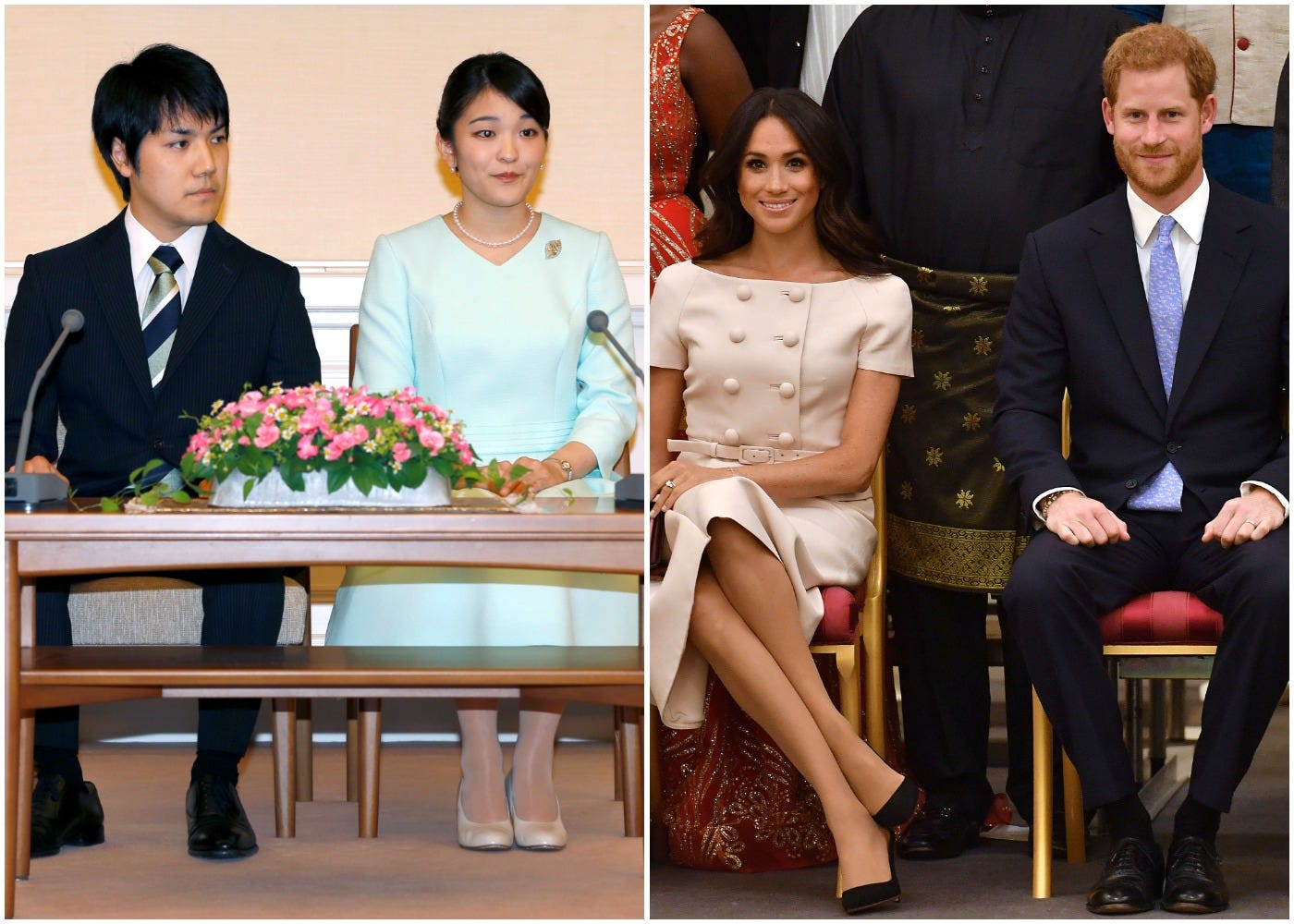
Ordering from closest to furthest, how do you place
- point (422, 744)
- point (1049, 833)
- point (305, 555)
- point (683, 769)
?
point (305, 555) < point (1049, 833) < point (683, 769) < point (422, 744)

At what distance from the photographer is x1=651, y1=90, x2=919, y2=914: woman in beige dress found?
9.85ft

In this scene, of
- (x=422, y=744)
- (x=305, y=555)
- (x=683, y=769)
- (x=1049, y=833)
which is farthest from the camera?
(x=422, y=744)

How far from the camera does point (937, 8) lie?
3414mm

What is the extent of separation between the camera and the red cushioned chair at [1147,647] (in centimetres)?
293

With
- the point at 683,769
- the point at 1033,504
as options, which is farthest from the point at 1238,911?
the point at 683,769

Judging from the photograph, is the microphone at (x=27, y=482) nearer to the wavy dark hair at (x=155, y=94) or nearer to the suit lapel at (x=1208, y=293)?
the wavy dark hair at (x=155, y=94)

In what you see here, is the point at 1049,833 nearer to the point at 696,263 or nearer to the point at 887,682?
the point at 887,682

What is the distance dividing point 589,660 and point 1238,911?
3.56 feet

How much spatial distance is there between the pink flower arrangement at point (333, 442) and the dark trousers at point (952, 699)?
1.02 meters

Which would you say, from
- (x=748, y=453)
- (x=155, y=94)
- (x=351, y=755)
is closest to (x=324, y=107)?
(x=155, y=94)

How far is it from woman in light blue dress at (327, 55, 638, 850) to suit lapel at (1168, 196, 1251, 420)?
1072 millimetres

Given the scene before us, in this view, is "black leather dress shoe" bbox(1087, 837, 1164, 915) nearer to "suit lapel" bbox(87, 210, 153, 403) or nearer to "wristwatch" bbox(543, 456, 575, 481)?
"wristwatch" bbox(543, 456, 575, 481)

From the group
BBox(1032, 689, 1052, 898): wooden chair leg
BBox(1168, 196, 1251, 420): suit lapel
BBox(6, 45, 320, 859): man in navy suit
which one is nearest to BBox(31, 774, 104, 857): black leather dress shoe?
BBox(6, 45, 320, 859): man in navy suit

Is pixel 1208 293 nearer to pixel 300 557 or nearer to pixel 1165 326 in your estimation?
pixel 1165 326
